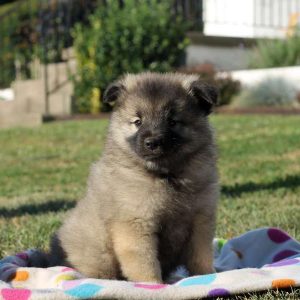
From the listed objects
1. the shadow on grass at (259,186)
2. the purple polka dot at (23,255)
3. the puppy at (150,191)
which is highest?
the puppy at (150,191)

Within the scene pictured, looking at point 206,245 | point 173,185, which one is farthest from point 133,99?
point 206,245

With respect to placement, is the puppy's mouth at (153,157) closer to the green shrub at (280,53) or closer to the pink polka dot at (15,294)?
the pink polka dot at (15,294)

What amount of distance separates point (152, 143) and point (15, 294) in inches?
38.8

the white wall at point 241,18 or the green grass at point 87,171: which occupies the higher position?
the white wall at point 241,18

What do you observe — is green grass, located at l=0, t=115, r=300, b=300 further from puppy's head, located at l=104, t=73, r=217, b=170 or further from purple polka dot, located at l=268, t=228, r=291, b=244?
puppy's head, located at l=104, t=73, r=217, b=170

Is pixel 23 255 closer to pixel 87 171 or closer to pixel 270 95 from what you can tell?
pixel 87 171

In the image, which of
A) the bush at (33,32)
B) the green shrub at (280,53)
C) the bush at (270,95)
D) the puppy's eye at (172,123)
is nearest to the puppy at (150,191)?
the puppy's eye at (172,123)

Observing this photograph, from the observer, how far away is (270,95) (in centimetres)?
1423

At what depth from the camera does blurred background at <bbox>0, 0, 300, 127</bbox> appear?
1449cm

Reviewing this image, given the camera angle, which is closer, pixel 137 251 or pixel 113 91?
pixel 137 251

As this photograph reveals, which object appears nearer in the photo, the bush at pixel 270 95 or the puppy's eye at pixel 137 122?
the puppy's eye at pixel 137 122

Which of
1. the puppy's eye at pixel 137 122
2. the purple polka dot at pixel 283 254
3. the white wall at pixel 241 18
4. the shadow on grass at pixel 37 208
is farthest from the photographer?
the white wall at pixel 241 18

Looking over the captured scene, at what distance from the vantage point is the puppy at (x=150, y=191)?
3.30 m

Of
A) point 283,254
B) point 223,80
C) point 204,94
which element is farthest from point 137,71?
point 204,94
